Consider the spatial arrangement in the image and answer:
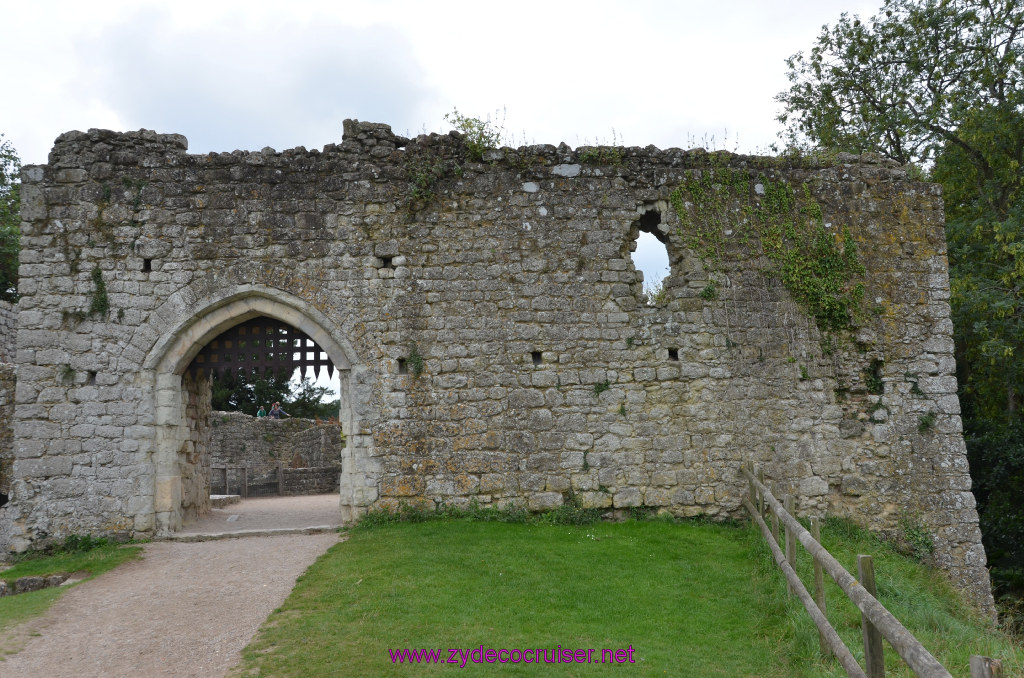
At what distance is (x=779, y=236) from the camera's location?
937 centimetres

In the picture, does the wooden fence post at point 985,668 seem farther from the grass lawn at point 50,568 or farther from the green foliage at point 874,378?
the green foliage at point 874,378

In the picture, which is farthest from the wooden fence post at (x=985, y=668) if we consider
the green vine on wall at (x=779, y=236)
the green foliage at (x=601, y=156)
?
the green foliage at (x=601, y=156)

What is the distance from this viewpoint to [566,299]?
29.5 ft

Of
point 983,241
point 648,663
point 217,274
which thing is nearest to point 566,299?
point 217,274

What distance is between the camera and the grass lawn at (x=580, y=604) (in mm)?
4672

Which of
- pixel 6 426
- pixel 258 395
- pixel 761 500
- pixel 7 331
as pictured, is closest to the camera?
pixel 761 500

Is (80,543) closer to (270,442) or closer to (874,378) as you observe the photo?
(270,442)

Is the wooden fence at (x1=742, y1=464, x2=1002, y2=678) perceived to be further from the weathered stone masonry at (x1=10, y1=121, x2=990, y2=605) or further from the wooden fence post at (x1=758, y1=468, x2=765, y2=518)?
the weathered stone masonry at (x1=10, y1=121, x2=990, y2=605)

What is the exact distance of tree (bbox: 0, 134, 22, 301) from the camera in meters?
17.5

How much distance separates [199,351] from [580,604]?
5965 millimetres

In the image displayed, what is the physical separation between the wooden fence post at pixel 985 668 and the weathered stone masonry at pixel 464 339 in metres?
6.47

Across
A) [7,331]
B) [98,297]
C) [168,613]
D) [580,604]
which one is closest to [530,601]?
[580,604]

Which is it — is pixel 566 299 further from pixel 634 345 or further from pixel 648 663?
pixel 648 663

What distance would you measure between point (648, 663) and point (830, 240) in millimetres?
6663
